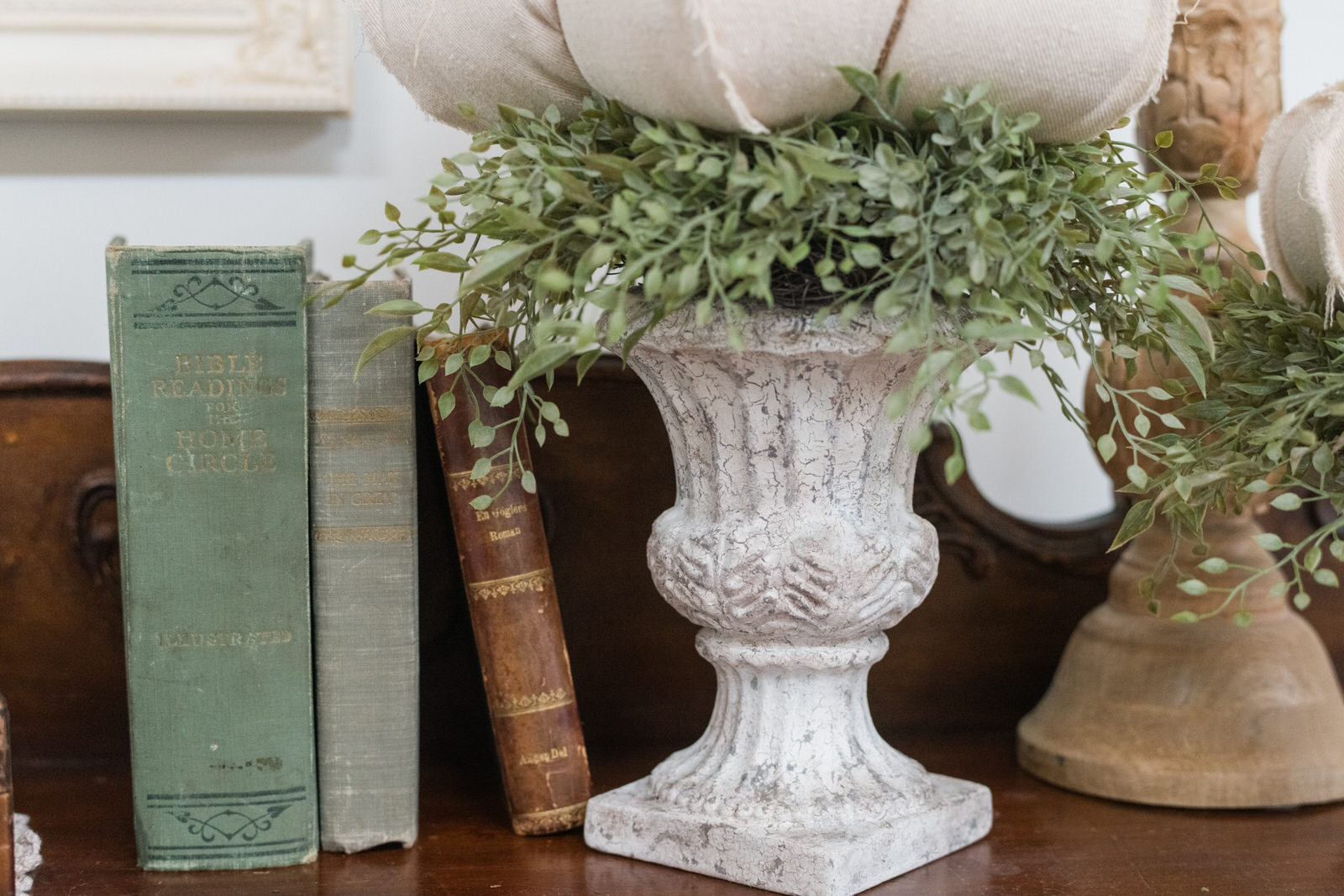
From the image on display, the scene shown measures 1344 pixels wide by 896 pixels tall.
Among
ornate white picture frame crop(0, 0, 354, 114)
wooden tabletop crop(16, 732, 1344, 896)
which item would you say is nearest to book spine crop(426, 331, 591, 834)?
wooden tabletop crop(16, 732, 1344, 896)

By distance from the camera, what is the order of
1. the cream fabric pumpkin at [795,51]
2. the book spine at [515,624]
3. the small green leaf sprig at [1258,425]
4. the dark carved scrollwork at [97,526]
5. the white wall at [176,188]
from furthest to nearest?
1. the white wall at [176,188]
2. the dark carved scrollwork at [97,526]
3. the book spine at [515,624]
4. the small green leaf sprig at [1258,425]
5. the cream fabric pumpkin at [795,51]

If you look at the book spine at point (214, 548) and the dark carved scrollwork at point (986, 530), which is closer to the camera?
the book spine at point (214, 548)

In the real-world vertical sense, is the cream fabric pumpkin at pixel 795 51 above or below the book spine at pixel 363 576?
above

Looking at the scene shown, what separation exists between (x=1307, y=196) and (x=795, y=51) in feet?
1.10

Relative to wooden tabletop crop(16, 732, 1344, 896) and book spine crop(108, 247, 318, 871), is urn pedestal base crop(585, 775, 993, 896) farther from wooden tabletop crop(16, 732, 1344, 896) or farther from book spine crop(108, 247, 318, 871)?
book spine crop(108, 247, 318, 871)

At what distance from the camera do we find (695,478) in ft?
2.39

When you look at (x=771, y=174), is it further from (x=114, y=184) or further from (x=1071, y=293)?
(x=114, y=184)

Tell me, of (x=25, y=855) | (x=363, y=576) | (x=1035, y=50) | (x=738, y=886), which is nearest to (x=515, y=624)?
(x=363, y=576)

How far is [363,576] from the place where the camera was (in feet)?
2.43

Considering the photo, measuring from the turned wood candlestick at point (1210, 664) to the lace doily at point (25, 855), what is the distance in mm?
645

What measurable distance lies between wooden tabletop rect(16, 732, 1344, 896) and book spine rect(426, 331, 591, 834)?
0.11 ft

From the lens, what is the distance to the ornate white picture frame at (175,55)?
98cm

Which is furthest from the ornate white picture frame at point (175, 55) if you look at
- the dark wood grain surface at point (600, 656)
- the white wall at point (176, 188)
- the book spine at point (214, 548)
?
the book spine at point (214, 548)

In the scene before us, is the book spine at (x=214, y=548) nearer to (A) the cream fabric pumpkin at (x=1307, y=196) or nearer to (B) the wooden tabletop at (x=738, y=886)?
(B) the wooden tabletop at (x=738, y=886)
